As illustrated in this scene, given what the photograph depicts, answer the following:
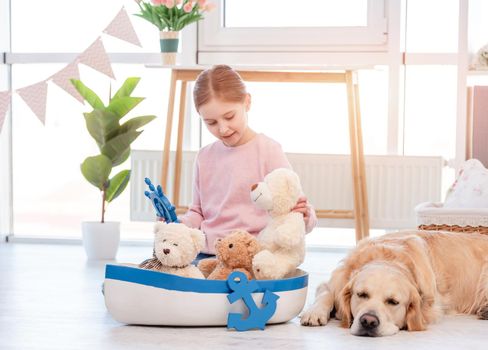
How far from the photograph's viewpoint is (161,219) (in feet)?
7.54

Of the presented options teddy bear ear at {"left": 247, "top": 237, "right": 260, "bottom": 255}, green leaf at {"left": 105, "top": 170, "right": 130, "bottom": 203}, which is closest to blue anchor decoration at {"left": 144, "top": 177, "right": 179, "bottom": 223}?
teddy bear ear at {"left": 247, "top": 237, "right": 260, "bottom": 255}

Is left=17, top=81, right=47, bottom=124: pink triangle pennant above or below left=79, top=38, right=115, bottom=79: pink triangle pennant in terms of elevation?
below

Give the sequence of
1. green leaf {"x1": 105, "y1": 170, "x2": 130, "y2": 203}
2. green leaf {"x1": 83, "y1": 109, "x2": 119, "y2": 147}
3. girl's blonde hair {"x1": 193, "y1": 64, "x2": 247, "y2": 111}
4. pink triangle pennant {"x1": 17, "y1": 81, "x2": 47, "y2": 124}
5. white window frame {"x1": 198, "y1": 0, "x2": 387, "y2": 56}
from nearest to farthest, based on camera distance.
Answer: girl's blonde hair {"x1": 193, "y1": 64, "x2": 247, "y2": 111} < pink triangle pennant {"x1": 17, "y1": 81, "x2": 47, "y2": 124} < green leaf {"x1": 83, "y1": 109, "x2": 119, "y2": 147} < green leaf {"x1": 105, "y1": 170, "x2": 130, "y2": 203} < white window frame {"x1": 198, "y1": 0, "x2": 387, "y2": 56}

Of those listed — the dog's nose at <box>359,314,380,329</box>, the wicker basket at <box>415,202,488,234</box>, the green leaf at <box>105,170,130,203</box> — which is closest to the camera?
the dog's nose at <box>359,314,380,329</box>

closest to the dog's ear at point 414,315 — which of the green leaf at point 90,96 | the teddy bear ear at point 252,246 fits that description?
the teddy bear ear at point 252,246

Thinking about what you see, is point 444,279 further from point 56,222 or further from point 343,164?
point 56,222

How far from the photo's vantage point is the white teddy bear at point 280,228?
2174 millimetres

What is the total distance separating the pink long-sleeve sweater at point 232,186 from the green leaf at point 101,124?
3.47 feet

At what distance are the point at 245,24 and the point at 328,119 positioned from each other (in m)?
0.60

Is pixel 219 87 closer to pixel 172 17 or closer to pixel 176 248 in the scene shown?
pixel 176 248

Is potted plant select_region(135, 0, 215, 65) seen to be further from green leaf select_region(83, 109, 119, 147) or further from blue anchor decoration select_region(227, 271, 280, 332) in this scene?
blue anchor decoration select_region(227, 271, 280, 332)

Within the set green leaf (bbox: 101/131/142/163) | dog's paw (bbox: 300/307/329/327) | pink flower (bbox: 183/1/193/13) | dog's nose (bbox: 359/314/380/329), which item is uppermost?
pink flower (bbox: 183/1/193/13)

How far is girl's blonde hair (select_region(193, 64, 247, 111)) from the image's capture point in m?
2.43

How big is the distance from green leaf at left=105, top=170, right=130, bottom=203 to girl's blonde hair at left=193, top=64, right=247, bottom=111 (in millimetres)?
1334
